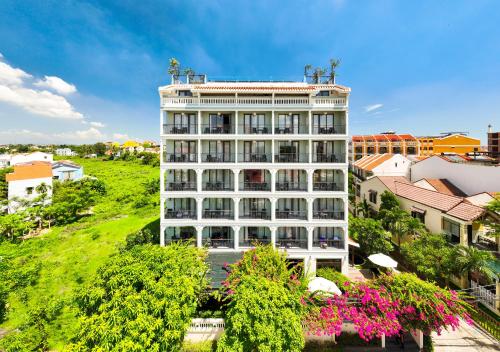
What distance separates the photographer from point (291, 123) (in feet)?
68.9

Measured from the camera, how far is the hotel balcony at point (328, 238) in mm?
19906

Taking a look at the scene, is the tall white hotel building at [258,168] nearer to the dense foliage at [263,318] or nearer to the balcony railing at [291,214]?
the balcony railing at [291,214]

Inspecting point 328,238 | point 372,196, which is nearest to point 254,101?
point 328,238

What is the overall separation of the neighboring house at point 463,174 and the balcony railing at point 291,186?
22.8 m

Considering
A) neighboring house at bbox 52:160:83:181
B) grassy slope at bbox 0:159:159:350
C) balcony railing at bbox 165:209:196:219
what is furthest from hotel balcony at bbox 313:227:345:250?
neighboring house at bbox 52:160:83:181

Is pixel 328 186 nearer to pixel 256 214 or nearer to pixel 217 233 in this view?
pixel 256 214

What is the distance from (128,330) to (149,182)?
4577 centimetres

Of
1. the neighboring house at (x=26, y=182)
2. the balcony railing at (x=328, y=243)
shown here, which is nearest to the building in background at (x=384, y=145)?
the balcony railing at (x=328, y=243)

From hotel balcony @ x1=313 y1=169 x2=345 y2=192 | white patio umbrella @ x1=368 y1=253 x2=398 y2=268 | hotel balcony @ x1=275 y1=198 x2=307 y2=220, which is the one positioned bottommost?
white patio umbrella @ x1=368 y1=253 x2=398 y2=268

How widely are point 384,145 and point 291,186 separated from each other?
6476 centimetres

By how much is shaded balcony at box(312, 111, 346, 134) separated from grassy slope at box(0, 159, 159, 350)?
24333mm

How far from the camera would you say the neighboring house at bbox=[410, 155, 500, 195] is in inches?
952

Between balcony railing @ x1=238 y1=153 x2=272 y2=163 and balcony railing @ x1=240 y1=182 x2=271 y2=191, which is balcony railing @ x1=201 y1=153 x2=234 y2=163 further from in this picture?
balcony railing @ x1=240 y1=182 x2=271 y2=191

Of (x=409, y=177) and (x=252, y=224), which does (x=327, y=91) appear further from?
(x=409, y=177)
